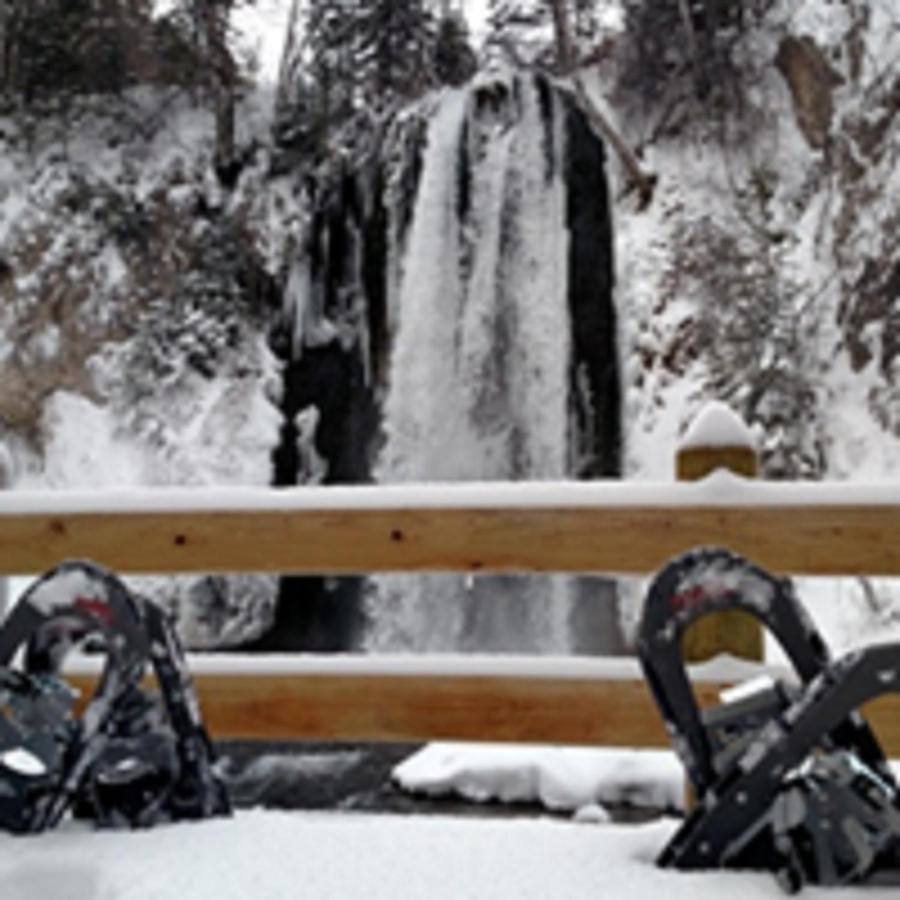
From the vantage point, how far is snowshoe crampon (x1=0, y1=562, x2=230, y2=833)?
922 mm

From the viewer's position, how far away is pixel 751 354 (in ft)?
23.7

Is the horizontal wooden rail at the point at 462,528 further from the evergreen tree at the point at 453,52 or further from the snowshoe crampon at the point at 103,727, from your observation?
the evergreen tree at the point at 453,52

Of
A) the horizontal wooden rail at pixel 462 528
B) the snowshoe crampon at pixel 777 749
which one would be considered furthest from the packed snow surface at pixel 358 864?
the horizontal wooden rail at pixel 462 528

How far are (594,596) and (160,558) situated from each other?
5215mm

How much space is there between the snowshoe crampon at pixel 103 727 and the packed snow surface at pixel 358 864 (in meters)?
0.03

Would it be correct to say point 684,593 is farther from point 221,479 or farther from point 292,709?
point 221,479

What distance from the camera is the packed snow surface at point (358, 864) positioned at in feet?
2.54

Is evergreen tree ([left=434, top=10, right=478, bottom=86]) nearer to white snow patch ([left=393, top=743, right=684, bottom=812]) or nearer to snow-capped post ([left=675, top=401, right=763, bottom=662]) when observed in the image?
white snow patch ([left=393, top=743, right=684, bottom=812])

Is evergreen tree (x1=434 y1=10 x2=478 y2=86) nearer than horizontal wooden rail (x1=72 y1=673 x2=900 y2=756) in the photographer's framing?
No

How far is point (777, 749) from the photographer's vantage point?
82cm

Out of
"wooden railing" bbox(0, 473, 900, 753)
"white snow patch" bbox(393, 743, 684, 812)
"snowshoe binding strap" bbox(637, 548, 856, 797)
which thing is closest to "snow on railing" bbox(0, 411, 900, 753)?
"wooden railing" bbox(0, 473, 900, 753)

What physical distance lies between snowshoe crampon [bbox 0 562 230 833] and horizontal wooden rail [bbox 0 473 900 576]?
54.5 inches

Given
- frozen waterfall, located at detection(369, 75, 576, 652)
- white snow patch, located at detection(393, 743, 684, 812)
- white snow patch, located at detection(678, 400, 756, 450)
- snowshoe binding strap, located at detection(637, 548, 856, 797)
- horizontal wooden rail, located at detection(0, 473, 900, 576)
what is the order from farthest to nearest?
1. frozen waterfall, located at detection(369, 75, 576, 652)
2. white snow patch, located at detection(393, 743, 684, 812)
3. white snow patch, located at detection(678, 400, 756, 450)
4. horizontal wooden rail, located at detection(0, 473, 900, 576)
5. snowshoe binding strap, located at detection(637, 548, 856, 797)

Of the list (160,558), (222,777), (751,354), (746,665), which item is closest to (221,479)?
(751,354)
